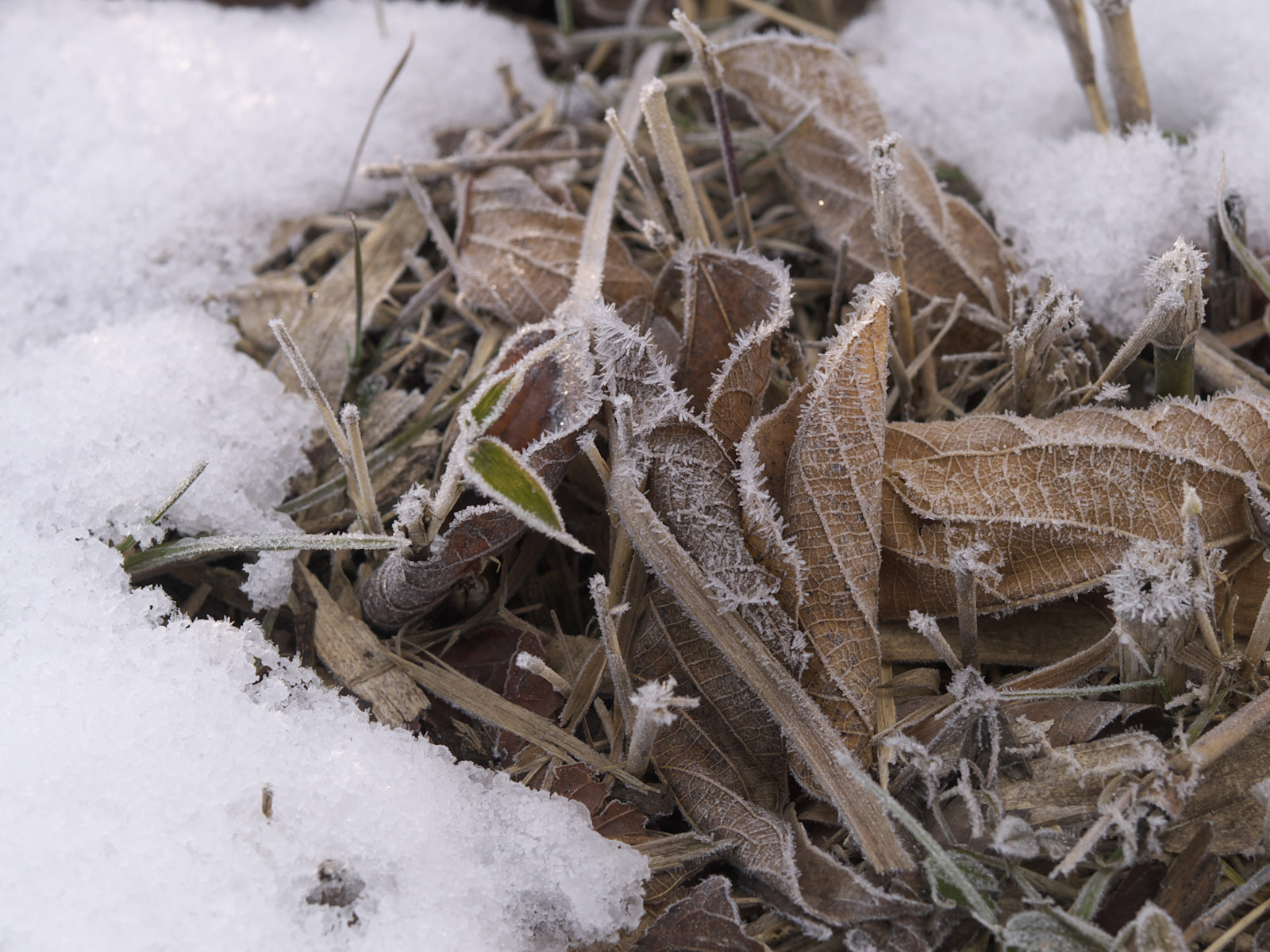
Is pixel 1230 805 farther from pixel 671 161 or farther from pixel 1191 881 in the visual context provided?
pixel 671 161

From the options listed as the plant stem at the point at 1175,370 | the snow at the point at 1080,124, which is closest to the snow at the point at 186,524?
the snow at the point at 1080,124

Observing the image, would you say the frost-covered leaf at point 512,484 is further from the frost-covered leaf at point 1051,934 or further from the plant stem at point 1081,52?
the plant stem at point 1081,52

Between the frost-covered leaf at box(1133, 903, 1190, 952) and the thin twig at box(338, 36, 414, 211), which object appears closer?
the frost-covered leaf at box(1133, 903, 1190, 952)

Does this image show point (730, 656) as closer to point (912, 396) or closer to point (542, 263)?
point (912, 396)

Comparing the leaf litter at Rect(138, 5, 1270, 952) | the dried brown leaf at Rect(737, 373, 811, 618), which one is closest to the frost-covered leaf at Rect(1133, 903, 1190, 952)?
the leaf litter at Rect(138, 5, 1270, 952)

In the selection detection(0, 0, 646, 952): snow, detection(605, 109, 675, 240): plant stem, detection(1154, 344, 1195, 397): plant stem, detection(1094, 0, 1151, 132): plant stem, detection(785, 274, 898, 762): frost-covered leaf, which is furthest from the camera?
detection(1094, 0, 1151, 132): plant stem

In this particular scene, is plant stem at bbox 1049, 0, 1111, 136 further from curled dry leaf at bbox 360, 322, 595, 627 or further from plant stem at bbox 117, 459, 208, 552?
plant stem at bbox 117, 459, 208, 552

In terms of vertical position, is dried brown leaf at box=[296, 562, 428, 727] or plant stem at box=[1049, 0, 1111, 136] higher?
plant stem at box=[1049, 0, 1111, 136]
